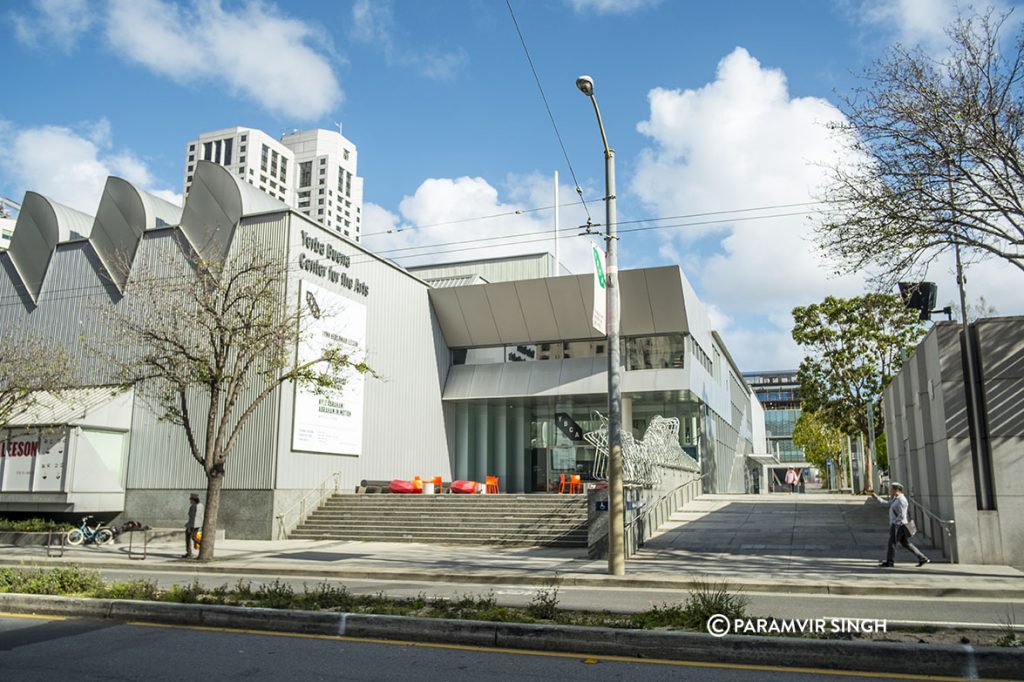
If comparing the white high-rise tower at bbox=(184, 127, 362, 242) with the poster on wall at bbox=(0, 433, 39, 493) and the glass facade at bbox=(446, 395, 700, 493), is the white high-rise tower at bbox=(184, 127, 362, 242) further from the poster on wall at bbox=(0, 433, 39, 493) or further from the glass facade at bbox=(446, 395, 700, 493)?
the poster on wall at bbox=(0, 433, 39, 493)

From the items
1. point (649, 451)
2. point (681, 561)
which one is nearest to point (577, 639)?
point (681, 561)

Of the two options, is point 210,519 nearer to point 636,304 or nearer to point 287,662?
point 287,662

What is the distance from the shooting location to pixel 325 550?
21.1 meters

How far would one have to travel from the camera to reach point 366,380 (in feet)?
99.3

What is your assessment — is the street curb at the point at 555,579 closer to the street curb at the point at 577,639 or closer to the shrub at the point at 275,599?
the street curb at the point at 577,639

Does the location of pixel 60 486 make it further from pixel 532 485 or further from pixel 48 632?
pixel 532 485

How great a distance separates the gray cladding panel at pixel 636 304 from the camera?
109ft

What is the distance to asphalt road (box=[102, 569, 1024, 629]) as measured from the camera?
988cm

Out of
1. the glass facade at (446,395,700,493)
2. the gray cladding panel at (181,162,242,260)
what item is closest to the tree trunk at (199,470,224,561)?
the gray cladding panel at (181,162,242,260)

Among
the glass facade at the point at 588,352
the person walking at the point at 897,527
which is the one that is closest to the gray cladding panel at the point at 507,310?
the glass facade at the point at 588,352

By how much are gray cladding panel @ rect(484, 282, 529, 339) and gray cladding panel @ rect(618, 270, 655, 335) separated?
16.2 ft

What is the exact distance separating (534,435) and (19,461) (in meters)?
22.4

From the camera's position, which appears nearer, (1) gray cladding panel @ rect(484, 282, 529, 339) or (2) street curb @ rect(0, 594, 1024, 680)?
(2) street curb @ rect(0, 594, 1024, 680)

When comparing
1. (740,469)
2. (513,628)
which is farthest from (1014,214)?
(740,469)
